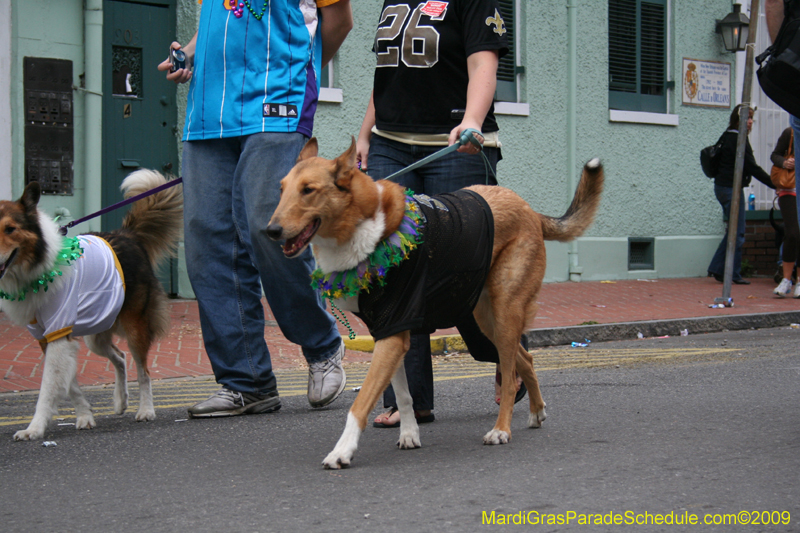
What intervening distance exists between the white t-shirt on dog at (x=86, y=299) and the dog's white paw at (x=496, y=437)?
2.10 meters

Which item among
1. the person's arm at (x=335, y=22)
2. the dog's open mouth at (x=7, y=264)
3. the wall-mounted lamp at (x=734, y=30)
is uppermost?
the wall-mounted lamp at (x=734, y=30)

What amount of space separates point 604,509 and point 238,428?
2.12 metres

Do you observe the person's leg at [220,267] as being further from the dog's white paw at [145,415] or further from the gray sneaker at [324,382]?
the dog's white paw at [145,415]

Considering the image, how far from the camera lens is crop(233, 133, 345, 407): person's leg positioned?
4.32 meters

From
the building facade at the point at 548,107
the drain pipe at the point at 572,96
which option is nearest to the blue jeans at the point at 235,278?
the building facade at the point at 548,107

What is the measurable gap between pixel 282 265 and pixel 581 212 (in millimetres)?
1569

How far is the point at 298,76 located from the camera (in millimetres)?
4484

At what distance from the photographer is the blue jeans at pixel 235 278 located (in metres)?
4.46

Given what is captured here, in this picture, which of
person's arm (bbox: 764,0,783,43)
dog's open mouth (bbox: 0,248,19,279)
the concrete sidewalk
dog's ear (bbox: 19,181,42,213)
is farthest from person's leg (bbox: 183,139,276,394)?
person's arm (bbox: 764,0,783,43)

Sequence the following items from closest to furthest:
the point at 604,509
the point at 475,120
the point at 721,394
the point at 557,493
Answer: the point at 604,509
the point at 557,493
the point at 475,120
the point at 721,394

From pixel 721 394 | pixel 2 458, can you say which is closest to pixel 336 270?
pixel 2 458

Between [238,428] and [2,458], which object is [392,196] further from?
[2,458]

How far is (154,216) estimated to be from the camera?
5.25 meters

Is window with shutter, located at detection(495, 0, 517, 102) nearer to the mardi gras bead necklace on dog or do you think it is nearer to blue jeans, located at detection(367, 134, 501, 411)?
blue jeans, located at detection(367, 134, 501, 411)
